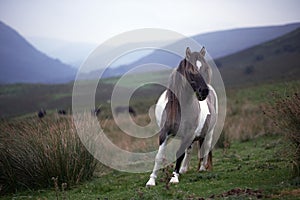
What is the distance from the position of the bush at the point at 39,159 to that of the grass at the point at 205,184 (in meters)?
0.33

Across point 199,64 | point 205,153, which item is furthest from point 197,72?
point 205,153

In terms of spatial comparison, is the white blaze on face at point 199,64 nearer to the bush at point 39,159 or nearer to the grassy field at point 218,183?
the grassy field at point 218,183

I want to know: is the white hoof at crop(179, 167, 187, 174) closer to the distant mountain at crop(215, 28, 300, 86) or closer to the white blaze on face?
the white blaze on face

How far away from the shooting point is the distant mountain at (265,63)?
73.6 m

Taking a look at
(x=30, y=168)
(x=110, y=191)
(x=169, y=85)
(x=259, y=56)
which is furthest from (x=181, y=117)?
(x=259, y=56)

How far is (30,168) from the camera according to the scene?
841 cm

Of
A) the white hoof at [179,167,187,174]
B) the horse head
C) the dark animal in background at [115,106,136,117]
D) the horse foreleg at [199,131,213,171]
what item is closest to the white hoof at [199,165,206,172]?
the horse foreleg at [199,131,213,171]

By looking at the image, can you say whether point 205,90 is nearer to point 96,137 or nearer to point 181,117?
point 181,117

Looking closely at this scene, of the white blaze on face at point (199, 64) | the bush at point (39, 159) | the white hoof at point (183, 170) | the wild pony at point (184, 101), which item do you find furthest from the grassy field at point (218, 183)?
the white blaze on face at point (199, 64)

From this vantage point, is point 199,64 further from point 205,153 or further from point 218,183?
point 205,153

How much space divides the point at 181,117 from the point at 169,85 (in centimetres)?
71


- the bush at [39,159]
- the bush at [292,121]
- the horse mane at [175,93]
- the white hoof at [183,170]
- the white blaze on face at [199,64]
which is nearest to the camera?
the bush at [292,121]

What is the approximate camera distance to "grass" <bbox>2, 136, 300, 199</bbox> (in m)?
6.38

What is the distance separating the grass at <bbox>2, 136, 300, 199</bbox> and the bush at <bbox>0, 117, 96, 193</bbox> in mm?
325
